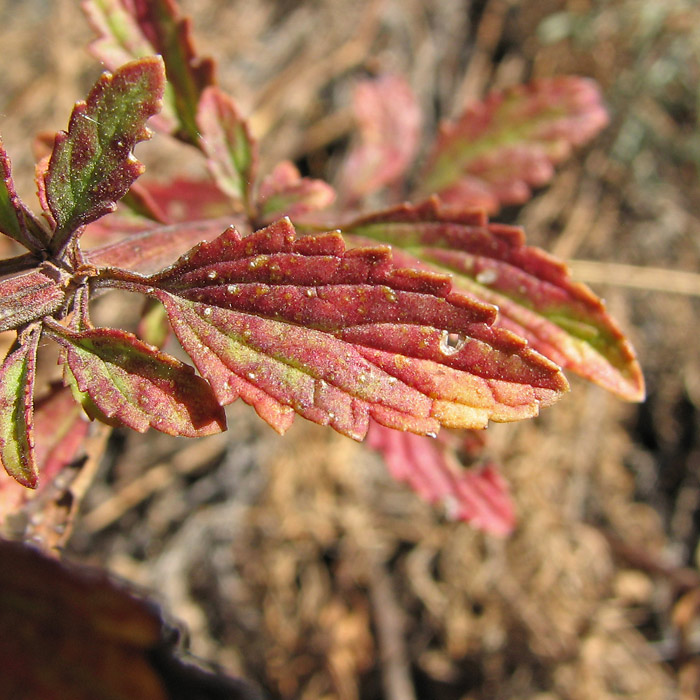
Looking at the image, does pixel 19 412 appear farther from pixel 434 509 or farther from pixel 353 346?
pixel 434 509

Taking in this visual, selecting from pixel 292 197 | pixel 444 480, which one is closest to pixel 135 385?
pixel 292 197

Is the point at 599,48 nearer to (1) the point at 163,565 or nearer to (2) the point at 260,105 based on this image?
(2) the point at 260,105

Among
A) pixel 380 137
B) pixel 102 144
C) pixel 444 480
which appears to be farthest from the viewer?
pixel 380 137

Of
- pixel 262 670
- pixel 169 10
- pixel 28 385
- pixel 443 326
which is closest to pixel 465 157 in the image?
pixel 169 10

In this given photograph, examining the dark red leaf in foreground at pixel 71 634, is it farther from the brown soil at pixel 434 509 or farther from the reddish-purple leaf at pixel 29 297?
the brown soil at pixel 434 509

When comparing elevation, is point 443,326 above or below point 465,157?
above

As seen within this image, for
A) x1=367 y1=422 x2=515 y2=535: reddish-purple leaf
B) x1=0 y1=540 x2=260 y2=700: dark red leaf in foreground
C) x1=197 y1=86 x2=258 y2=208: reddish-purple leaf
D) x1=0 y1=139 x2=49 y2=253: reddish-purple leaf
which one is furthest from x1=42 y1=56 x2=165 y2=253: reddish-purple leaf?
x1=367 y1=422 x2=515 y2=535: reddish-purple leaf
